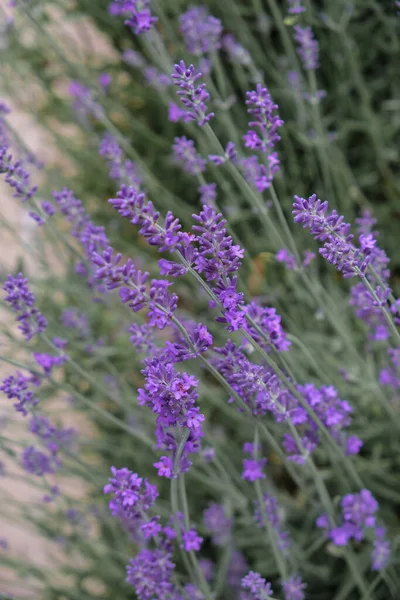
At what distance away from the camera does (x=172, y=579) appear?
1.77 meters

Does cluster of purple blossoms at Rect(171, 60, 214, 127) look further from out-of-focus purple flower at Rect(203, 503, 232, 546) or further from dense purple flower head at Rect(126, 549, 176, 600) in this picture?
out-of-focus purple flower at Rect(203, 503, 232, 546)

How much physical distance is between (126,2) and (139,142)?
92.3 inches

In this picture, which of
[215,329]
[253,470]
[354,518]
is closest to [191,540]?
[253,470]

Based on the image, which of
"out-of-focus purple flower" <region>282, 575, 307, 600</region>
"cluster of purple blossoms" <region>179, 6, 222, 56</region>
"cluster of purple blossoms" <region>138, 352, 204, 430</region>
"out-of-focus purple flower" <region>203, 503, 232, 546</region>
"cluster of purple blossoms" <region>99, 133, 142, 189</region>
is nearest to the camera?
"cluster of purple blossoms" <region>138, 352, 204, 430</region>

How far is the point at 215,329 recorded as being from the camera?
2.72 metres

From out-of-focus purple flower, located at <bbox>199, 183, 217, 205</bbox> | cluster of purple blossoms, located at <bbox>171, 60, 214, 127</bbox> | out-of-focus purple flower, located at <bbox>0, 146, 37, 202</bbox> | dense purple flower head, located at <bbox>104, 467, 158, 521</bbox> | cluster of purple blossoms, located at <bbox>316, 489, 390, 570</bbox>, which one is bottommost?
dense purple flower head, located at <bbox>104, 467, 158, 521</bbox>

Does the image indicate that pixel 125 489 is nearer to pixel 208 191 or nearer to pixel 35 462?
pixel 35 462

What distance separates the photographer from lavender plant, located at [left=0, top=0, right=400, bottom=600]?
4.65 feet

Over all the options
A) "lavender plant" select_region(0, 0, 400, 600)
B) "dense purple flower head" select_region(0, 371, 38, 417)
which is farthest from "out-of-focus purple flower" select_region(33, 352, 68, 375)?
"dense purple flower head" select_region(0, 371, 38, 417)

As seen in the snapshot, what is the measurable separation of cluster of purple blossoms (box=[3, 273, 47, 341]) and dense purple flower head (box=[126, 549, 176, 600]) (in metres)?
0.59

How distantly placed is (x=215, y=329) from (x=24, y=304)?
3.84 ft

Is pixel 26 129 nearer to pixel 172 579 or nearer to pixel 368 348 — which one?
pixel 368 348

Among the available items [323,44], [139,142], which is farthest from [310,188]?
[139,142]

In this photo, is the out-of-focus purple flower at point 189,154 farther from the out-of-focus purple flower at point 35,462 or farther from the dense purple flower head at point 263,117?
Answer: the out-of-focus purple flower at point 35,462
